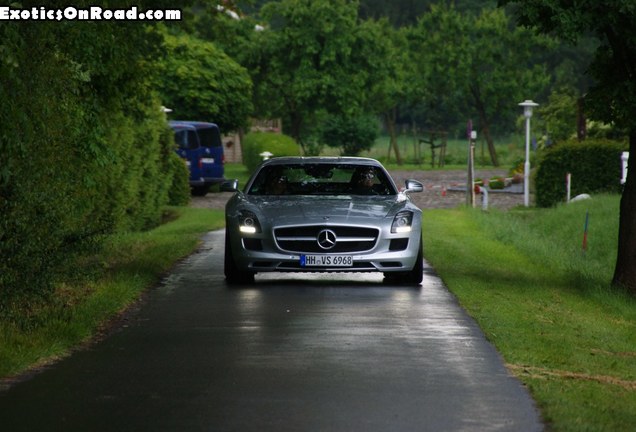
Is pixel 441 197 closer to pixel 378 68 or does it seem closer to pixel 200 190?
pixel 200 190

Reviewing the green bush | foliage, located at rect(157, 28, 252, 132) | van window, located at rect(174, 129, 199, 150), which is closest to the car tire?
van window, located at rect(174, 129, 199, 150)

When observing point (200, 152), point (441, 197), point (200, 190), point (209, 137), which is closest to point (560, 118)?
point (441, 197)

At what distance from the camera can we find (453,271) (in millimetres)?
19531

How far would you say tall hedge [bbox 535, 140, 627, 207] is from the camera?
4212 centimetres

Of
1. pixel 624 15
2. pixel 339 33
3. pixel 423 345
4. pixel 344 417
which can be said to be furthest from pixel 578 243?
pixel 339 33

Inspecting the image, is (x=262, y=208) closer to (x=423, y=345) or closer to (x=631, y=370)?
(x=423, y=345)

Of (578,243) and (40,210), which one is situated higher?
(40,210)

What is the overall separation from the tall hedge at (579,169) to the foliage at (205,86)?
75.3 ft

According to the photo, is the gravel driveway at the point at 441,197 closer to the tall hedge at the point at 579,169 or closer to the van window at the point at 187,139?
the tall hedge at the point at 579,169

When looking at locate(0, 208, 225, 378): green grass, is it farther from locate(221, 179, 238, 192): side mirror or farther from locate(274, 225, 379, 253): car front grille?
locate(274, 225, 379, 253): car front grille

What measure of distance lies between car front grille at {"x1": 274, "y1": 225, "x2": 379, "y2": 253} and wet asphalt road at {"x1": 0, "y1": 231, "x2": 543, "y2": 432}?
3.72 feet

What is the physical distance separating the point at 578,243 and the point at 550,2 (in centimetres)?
1340

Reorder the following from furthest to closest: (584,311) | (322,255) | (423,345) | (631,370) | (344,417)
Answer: (322,255) → (584,311) → (423,345) → (631,370) → (344,417)

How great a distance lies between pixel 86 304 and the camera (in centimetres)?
1448
